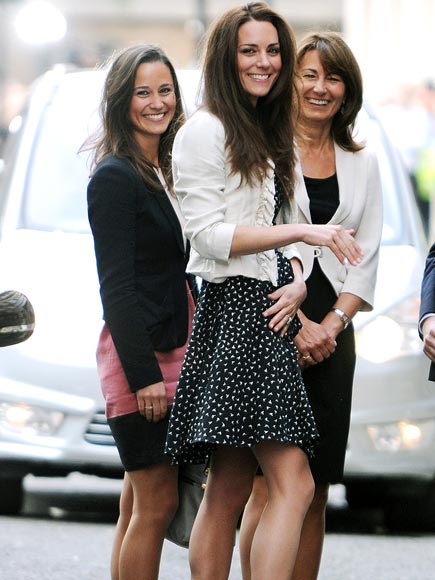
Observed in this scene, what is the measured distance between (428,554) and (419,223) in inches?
66.4

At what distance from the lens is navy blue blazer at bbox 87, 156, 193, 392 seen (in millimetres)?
5012

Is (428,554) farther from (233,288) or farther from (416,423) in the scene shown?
(233,288)

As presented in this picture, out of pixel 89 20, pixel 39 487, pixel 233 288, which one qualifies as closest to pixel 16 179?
pixel 39 487

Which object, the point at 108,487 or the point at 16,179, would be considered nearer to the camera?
the point at 16,179

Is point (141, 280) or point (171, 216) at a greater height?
point (171, 216)

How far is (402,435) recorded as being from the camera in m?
7.09

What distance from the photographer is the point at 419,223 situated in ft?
25.8

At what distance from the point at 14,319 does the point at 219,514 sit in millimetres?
1047

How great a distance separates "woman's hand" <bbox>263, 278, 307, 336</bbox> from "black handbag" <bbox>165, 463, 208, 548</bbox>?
0.63 meters

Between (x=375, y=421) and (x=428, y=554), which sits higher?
(x=375, y=421)

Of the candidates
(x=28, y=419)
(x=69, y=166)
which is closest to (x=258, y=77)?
(x=28, y=419)

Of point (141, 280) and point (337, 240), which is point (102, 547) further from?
point (337, 240)

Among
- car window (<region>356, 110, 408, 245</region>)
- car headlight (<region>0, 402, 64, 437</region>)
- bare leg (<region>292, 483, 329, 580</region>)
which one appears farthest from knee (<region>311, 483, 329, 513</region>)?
car window (<region>356, 110, 408, 245</region>)

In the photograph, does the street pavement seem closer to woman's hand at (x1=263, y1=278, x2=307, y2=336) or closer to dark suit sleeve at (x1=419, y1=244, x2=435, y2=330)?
dark suit sleeve at (x1=419, y1=244, x2=435, y2=330)
